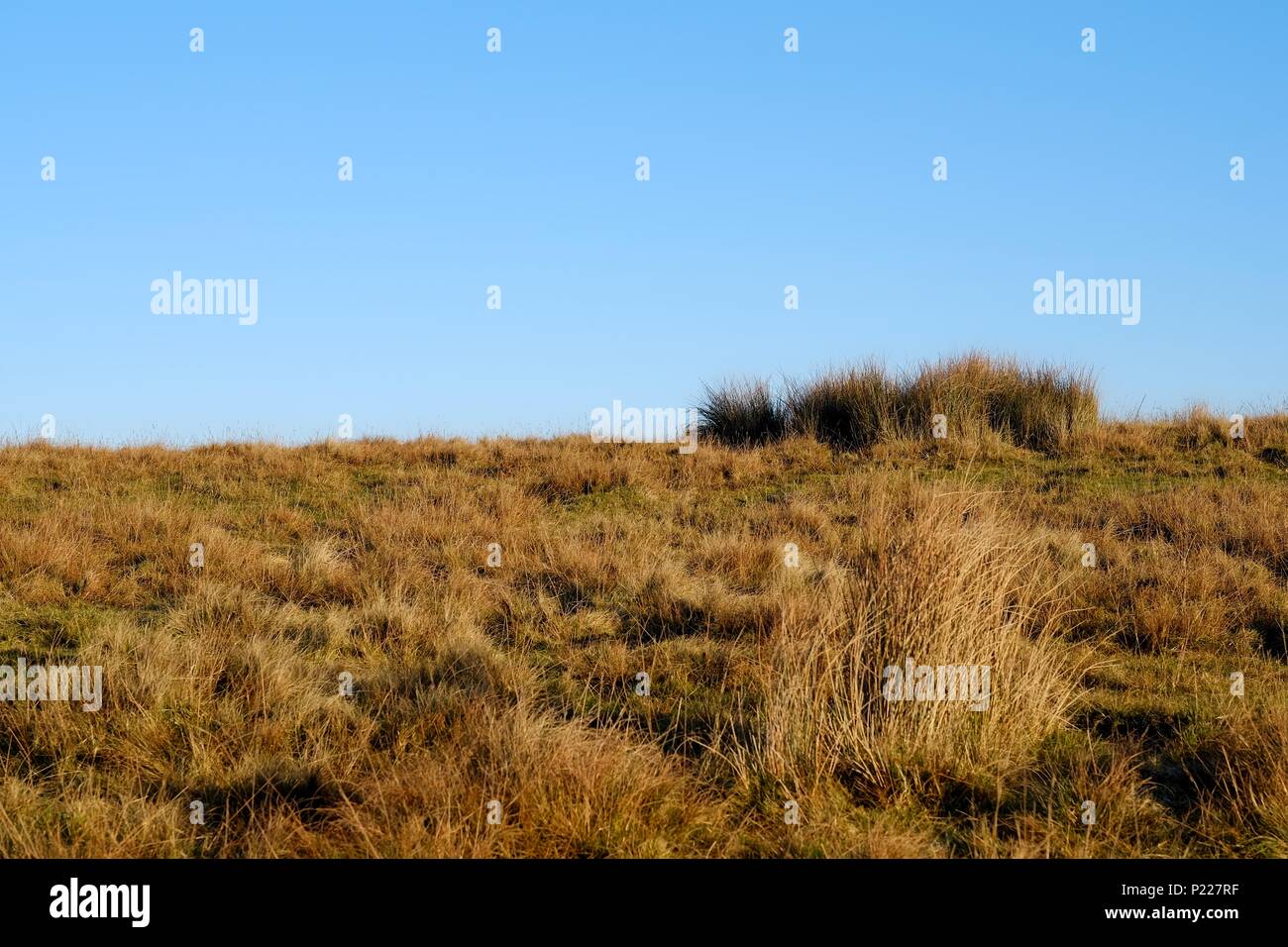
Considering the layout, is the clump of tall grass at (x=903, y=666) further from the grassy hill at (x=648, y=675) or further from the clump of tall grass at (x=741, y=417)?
the clump of tall grass at (x=741, y=417)

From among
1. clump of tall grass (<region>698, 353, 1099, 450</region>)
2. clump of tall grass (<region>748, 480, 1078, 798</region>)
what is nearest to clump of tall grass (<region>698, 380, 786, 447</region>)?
clump of tall grass (<region>698, 353, 1099, 450</region>)

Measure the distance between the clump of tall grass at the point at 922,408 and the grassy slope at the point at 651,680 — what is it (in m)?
5.06

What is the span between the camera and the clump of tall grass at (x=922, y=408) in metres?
16.1

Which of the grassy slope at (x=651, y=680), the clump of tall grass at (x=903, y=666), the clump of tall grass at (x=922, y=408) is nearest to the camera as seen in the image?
the grassy slope at (x=651, y=680)

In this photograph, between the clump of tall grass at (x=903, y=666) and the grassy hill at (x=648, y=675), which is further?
the clump of tall grass at (x=903, y=666)

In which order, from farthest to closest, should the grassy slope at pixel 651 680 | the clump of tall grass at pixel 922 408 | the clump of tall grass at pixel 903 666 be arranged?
the clump of tall grass at pixel 922 408
the clump of tall grass at pixel 903 666
the grassy slope at pixel 651 680

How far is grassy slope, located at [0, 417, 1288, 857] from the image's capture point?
13.9 feet

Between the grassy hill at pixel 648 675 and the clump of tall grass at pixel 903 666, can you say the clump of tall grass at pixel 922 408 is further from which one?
the clump of tall grass at pixel 903 666

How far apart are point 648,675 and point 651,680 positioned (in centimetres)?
3

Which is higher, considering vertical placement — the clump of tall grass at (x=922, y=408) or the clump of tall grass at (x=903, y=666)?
the clump of tall grass at (x=922, y=408)

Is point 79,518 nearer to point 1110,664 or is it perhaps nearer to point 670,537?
point 670,537

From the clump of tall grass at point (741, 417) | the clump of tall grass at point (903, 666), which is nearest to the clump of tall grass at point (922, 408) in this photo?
the clump of tall grass at point (741, 417)
